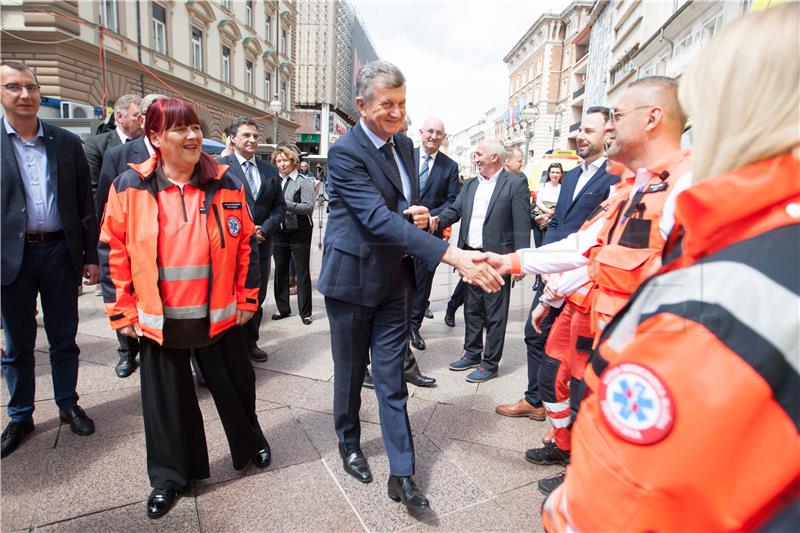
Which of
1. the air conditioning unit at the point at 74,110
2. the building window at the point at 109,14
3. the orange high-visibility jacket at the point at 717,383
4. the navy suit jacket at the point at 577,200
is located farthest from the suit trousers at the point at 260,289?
the building window at the point at 109,14

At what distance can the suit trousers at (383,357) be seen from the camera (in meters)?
2.38

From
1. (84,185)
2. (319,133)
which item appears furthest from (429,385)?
(319,133)

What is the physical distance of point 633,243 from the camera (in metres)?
1.72

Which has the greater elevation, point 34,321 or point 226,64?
point 226,64

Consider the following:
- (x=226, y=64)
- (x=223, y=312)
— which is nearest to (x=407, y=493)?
(x=223, y=312)

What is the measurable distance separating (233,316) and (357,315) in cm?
68

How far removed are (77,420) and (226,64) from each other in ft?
89.2

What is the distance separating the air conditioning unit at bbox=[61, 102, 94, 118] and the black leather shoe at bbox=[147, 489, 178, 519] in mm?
15419

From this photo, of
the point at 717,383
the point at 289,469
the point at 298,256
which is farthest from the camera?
the point at 298,256

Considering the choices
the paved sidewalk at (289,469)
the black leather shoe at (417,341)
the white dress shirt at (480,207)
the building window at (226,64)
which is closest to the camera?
the paved sidewalk at (289,469)

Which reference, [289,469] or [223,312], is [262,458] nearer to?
[289,469]

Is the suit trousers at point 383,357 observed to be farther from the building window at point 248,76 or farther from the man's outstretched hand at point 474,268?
the building window at point 248,76

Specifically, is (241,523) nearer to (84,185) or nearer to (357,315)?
(357,315)

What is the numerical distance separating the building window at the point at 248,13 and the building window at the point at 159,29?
849 centimetres
